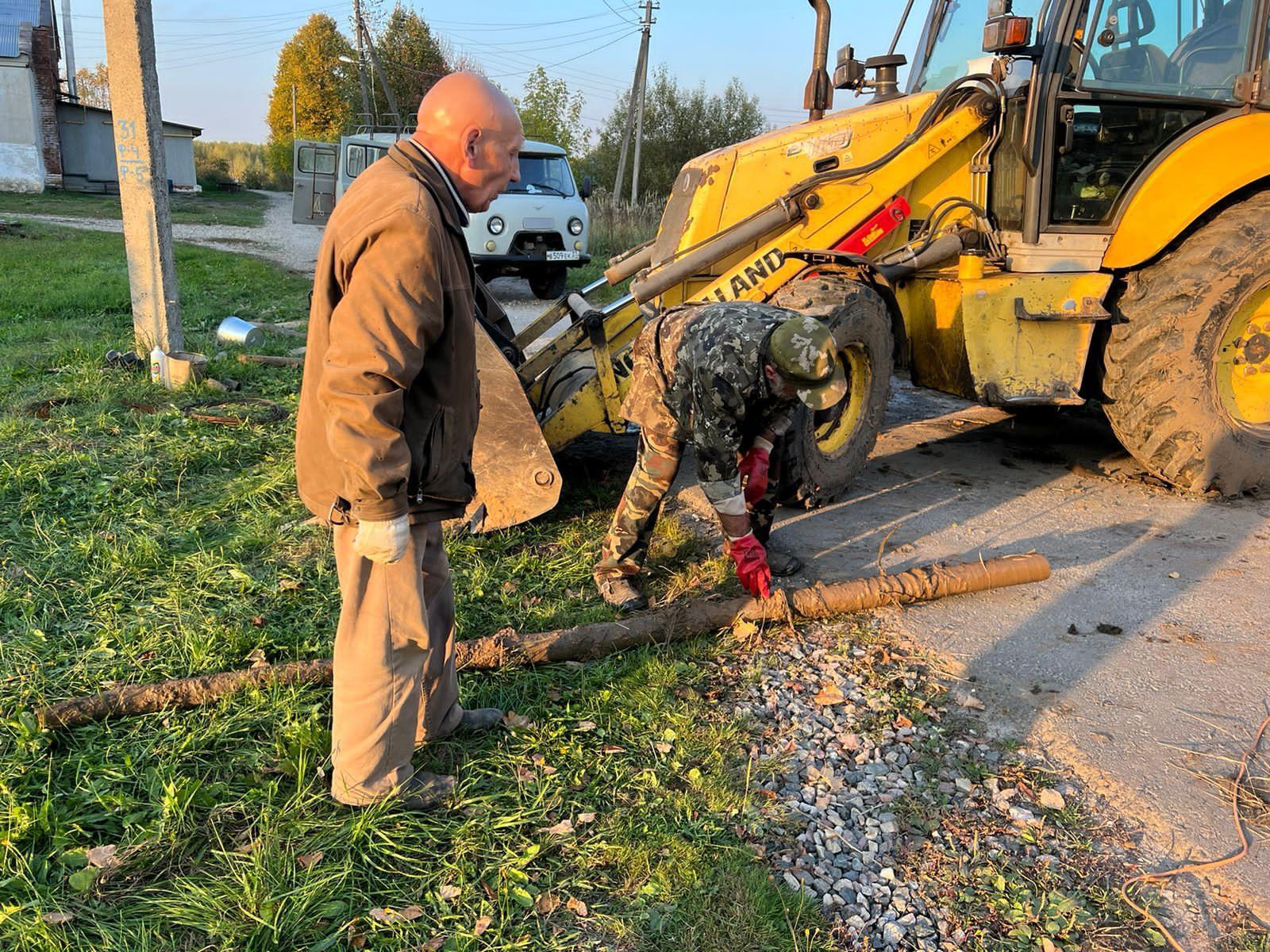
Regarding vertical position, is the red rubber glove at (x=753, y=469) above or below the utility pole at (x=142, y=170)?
below

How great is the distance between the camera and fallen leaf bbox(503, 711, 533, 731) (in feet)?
10.8

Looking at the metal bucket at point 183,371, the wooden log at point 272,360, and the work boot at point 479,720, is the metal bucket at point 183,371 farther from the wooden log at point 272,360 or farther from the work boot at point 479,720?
the work boot at point 479,720

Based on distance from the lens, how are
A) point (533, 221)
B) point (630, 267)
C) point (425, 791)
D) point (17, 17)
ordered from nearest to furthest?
point (425, 791) < point (630, 267) < point (533, 221) < point (17, 17)

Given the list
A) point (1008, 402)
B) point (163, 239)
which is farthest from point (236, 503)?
point (1008, 402)

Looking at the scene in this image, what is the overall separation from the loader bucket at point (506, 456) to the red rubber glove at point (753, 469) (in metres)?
0.92

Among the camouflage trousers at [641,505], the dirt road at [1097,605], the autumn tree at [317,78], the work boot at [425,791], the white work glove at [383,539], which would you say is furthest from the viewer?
the autumn tree at [317,78]

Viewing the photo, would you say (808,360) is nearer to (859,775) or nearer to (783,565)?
(783,565)

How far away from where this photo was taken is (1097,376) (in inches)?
224

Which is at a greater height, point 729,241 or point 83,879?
point 729,241

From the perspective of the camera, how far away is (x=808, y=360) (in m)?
3.62

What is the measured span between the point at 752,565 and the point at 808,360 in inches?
38.1

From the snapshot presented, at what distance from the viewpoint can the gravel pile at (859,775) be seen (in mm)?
2600

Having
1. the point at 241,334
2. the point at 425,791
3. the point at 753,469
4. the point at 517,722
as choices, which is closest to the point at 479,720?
the point at 517,722

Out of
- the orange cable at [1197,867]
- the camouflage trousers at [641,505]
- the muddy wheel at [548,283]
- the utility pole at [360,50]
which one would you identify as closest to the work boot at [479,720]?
the camouflage trousers at [641,505]
